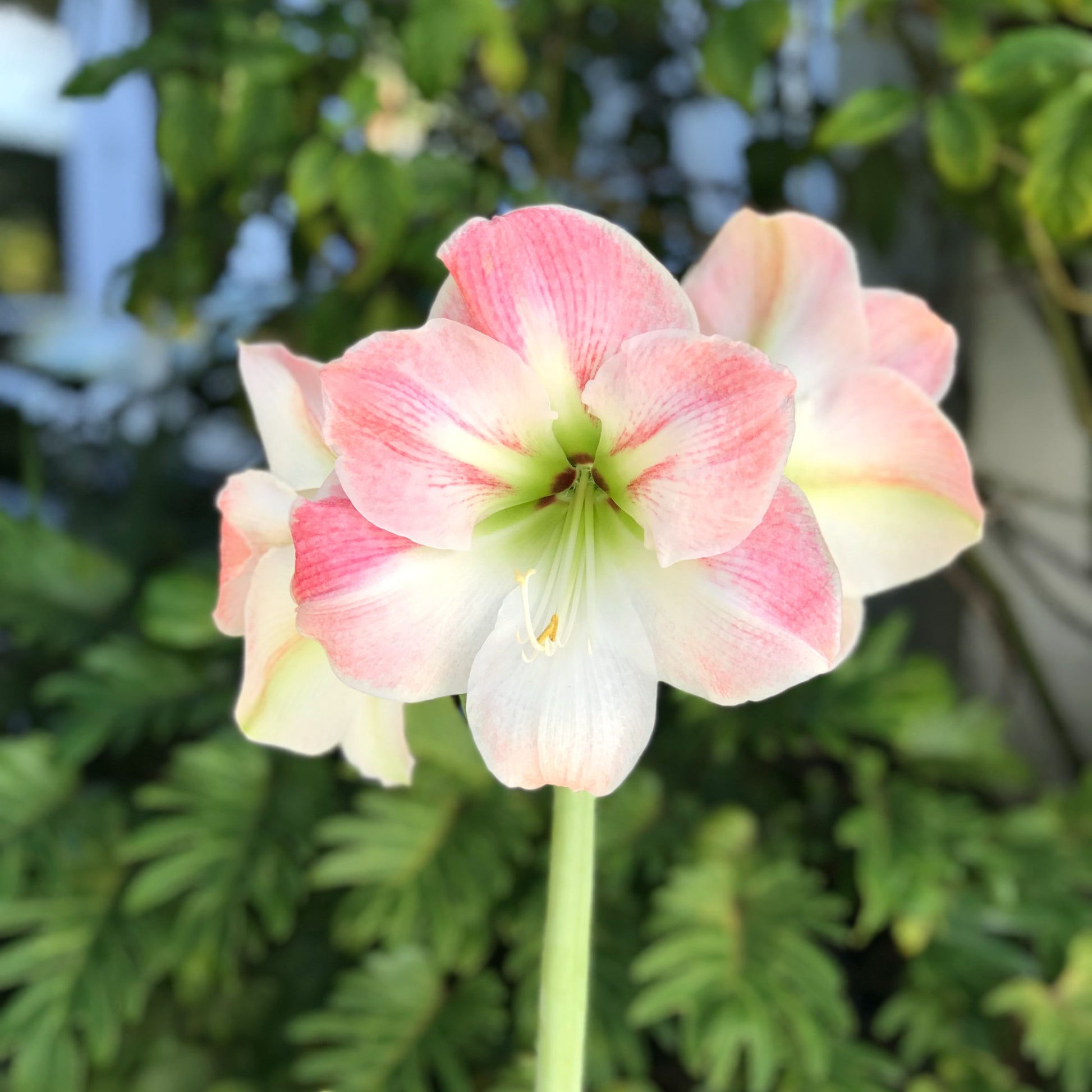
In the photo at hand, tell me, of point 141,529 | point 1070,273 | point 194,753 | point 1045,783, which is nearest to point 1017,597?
point 1045,783

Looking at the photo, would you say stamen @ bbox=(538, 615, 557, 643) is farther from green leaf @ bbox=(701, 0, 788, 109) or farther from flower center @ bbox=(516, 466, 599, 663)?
green leaf @ bbox=(701, 0, 788, 109)

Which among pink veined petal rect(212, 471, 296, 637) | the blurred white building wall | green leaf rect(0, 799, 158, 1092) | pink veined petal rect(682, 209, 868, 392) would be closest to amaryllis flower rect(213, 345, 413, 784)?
pink veined petal rect(212, 471, 296, 637)

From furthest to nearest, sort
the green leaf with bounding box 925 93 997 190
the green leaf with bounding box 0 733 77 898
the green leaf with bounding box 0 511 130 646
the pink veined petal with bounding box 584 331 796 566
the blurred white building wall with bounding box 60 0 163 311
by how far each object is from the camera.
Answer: the blurred white building wall with bounding box 60 0 163 311
the green leaf with bounding box 0 511 130 646
the green leaf with bounding box 0 733 77 898
the green leaf with bounding box 925 93 997 190
the pink veined petal with bounding box 584 331 796 566

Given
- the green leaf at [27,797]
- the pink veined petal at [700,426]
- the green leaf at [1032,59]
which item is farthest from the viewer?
the green leaf at [27,797]

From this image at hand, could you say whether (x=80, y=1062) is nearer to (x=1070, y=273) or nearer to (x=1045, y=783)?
(x=1045, y=783)

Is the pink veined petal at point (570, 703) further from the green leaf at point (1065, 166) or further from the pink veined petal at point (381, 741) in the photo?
the green leaf at point (1065, 166)

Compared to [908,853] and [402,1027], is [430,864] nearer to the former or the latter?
[402,1027]

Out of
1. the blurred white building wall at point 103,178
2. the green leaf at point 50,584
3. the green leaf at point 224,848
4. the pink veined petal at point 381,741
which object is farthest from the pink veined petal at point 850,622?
the blurred white building wall at point 103,178
